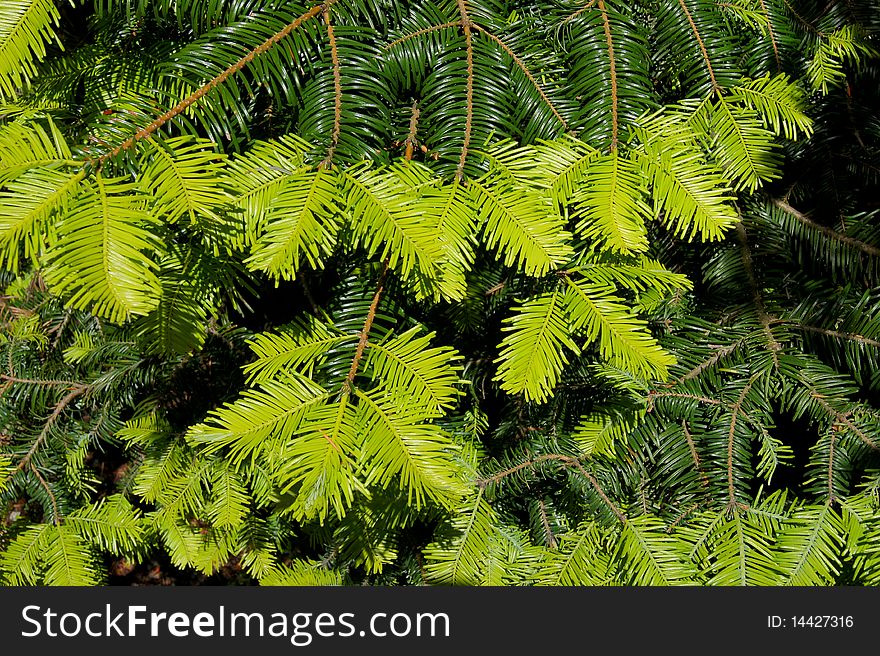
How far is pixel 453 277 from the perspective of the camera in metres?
0.69

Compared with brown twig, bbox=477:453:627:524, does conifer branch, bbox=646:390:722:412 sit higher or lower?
higher

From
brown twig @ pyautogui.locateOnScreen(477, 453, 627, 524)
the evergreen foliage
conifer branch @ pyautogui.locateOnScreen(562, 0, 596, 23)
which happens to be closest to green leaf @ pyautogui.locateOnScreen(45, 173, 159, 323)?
the evergreen foliage

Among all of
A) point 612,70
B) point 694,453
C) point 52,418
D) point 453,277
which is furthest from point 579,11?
point 52,418

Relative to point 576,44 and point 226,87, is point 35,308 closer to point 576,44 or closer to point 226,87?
point 226,87

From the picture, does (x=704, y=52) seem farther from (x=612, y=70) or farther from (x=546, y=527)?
(x=546, y=527)

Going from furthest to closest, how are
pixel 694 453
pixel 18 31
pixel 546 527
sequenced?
pixel 546 527, pixel 694 453, pixel 18 31

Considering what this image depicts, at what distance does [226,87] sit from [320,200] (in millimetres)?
204

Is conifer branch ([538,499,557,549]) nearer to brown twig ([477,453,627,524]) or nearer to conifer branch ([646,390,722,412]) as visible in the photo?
brown twig ([477,453,627,524])

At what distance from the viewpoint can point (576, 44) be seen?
831mm

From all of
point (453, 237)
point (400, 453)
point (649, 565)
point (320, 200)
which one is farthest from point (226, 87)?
point (649, 565)

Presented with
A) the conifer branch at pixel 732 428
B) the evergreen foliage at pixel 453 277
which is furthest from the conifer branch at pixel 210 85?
the conifer branch at pixel 732 428

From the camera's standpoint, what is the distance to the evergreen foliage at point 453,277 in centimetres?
65

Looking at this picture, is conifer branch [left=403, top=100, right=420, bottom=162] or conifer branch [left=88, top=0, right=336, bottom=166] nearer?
conifer branch [left=88, top=0, right=336, bottom=166]

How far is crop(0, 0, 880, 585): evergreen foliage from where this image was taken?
65 cm
